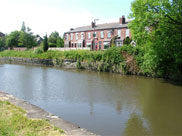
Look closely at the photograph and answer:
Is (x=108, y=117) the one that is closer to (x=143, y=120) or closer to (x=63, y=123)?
(x=143, y=120)

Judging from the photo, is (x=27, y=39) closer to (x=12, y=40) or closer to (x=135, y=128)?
(x=12, y=40)

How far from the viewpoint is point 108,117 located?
8.88 meters

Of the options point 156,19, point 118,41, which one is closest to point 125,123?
point 156,19

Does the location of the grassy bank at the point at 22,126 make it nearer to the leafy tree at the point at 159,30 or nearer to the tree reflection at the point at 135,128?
the tree reflection at the point at 135,128

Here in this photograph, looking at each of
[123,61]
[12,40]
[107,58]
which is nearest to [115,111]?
[123,61]

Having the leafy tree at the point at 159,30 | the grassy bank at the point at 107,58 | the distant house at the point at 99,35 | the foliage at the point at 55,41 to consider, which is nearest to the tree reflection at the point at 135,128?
the leafy tree at the point at 159,30

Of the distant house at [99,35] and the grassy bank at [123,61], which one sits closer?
the grassy bank at [123,61]

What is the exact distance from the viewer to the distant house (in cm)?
3989

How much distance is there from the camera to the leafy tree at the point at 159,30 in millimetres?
18828

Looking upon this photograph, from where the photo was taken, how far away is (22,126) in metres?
5.46

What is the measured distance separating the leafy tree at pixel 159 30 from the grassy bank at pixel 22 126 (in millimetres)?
15761

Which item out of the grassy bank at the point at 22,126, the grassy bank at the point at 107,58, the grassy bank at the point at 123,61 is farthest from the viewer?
the grassy bank at the point at 107,58

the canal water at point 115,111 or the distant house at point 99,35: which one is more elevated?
the distant house at point 99,35

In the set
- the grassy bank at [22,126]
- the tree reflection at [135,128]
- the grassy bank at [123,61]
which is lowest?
the tree reflection at [135,128]
